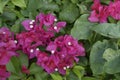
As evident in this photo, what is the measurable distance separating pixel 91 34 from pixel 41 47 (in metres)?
0.31

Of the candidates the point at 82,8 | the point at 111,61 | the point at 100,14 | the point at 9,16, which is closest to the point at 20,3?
the point at 9,16

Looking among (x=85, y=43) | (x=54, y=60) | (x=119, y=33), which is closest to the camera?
(x=54, y=60)

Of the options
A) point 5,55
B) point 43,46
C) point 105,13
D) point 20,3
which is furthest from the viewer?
point 20,3

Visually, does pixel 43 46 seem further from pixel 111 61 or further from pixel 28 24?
pixel 111 61

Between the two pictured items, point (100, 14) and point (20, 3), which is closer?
point (100, 14)

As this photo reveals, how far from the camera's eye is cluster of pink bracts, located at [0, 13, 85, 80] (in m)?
1.72

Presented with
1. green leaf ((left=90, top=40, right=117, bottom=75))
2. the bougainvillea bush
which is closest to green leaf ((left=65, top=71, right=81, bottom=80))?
the bougainvillea bush

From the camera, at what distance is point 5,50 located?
1.72 m

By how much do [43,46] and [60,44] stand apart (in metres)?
0.11

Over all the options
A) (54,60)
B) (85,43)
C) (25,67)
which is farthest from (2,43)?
(85,43)

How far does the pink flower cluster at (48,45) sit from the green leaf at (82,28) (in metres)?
0.11

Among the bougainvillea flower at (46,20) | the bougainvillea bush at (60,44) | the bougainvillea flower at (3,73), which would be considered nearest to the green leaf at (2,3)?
the bougainvillea bush at (60,44)

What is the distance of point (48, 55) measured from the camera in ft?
5.80

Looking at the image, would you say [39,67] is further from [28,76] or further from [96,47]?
[96,47]
